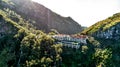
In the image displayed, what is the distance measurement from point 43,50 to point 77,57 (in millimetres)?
23550

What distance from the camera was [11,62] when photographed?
19050 cm

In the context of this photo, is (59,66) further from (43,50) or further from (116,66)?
(116,66)

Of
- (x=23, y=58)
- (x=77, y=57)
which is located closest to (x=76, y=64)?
(x=77, y=57)

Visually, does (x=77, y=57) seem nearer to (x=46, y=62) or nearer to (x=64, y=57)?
(x=64, y=57)

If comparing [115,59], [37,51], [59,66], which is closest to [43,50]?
[37,51]

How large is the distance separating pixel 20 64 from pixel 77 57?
39.5 m

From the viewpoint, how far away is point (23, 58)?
190 metres

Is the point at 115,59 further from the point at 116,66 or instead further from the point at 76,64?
the point at 76,64

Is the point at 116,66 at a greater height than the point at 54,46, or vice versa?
the point at 54,46

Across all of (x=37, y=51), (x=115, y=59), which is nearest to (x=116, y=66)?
(x=115, y=59)

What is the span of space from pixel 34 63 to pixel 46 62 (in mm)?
7321

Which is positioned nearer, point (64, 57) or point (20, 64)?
point (20, 64)

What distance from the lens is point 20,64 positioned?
607ft

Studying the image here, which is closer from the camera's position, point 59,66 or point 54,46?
point 59,66
